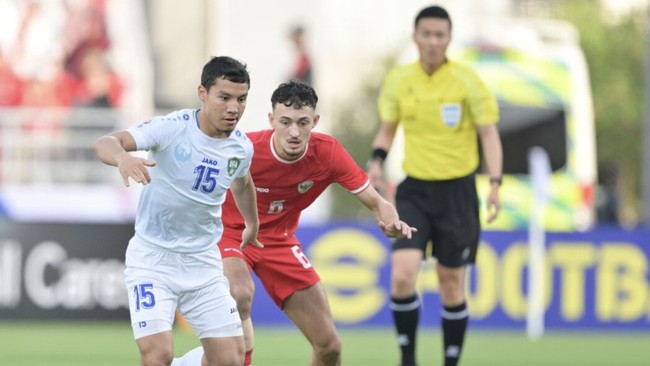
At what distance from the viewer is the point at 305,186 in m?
10.7

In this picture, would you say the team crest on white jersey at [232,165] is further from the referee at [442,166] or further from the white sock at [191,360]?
the referee at [442,166]

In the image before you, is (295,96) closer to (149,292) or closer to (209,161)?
(209,161)

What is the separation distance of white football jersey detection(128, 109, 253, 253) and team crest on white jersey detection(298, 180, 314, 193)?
0.86m

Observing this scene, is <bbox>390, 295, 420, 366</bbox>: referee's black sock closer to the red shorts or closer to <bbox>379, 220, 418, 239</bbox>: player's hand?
the red shorts

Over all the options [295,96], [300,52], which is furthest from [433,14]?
[300,52]

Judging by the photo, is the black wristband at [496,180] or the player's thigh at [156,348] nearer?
the player's thigh at [156,348]

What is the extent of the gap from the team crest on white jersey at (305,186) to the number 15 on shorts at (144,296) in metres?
1.49

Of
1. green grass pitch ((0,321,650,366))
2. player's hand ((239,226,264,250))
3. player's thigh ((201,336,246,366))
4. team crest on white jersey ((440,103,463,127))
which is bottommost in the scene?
green grass pitch ((0,321,650,366))

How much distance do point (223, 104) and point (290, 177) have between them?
1.23m

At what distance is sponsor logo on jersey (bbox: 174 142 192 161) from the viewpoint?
957 centimetres

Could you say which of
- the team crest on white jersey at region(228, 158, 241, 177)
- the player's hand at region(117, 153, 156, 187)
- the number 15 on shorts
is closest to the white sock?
the number 15 on shorts

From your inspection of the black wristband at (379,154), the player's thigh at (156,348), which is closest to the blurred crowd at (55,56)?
the black wristband at (379,154)

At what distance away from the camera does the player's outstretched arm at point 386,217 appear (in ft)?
32.8

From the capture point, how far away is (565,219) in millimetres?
21578
